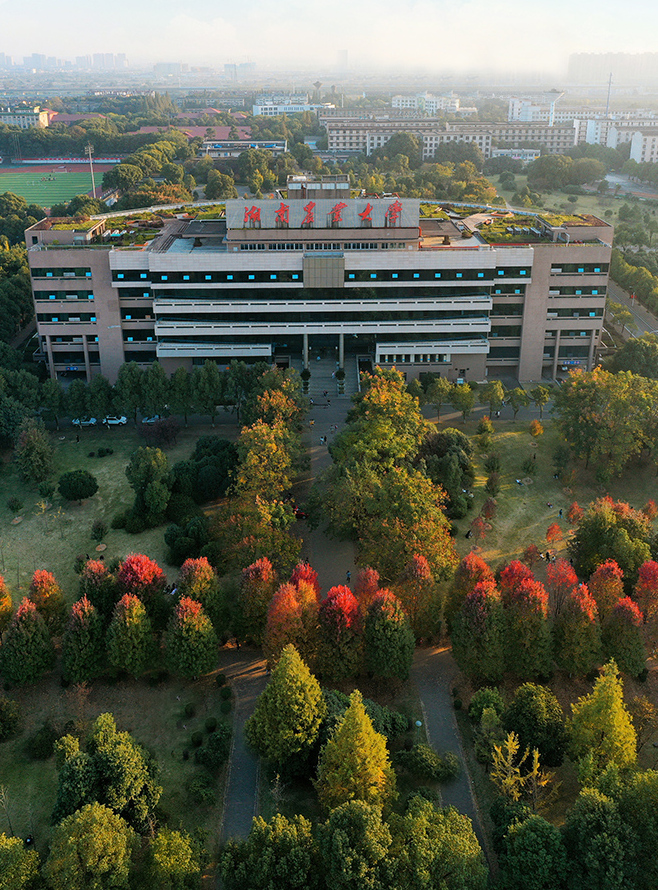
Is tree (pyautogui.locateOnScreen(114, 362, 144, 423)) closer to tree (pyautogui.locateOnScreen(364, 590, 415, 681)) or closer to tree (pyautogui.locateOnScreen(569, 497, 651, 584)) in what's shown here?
tree (pyautogui.locateOnScreen(364, 590, 415, 681))

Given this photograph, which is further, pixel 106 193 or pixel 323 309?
pixel 106 193

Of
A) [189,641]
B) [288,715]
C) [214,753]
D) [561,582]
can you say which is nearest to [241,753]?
[214,753]

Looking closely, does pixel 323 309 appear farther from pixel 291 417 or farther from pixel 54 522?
pixel 54 522

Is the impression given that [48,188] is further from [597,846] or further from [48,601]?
[597,846]

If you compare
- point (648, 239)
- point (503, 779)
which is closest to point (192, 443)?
point (503, 779)

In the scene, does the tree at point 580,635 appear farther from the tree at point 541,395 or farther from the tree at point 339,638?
the tree at point 541,395

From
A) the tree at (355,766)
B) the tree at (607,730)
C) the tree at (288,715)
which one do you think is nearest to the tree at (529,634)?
the tree at (607,730)
